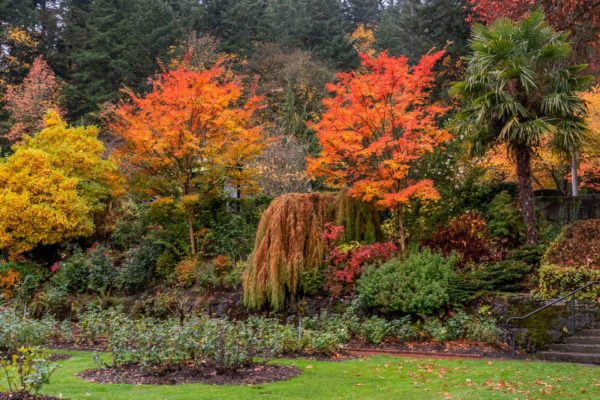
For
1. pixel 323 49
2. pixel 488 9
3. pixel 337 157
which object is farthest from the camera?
pixel 323 49

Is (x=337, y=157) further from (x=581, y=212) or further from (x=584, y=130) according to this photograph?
(x=581, y=212)

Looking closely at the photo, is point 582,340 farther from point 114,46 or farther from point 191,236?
point 114,46

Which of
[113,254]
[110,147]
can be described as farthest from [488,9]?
[110,147]

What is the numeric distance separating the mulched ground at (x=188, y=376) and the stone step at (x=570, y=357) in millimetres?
5449

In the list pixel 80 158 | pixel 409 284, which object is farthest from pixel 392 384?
pixel 80 158

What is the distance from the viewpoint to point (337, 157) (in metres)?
16.1

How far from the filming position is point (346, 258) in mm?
16500

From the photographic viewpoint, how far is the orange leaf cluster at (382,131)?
15.7m

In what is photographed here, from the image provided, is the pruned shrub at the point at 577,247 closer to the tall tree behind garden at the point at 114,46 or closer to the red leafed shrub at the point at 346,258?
the red leafed shrub at the point at 346,258

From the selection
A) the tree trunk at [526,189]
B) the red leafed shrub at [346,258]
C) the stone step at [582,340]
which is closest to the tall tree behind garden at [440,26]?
the tree trunk at [526,189]

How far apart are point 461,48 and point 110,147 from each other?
1735cm

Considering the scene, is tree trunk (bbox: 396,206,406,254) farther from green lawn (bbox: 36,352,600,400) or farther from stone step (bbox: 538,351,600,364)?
green lawn (bbox: 36,352,600,400)

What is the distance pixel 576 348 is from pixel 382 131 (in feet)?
24.5

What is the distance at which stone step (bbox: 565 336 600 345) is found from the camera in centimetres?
1184
